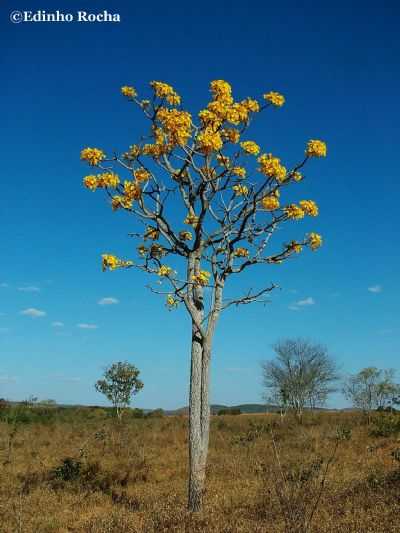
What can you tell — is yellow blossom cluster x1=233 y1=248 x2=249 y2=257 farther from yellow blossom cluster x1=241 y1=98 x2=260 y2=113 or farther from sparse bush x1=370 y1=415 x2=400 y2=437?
sparse bush x1=370 y1=415 x2=400 y2=437

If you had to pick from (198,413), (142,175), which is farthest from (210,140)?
(198,413)

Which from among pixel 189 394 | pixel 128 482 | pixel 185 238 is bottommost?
pixel 128 482

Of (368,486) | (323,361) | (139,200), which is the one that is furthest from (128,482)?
(323,361)

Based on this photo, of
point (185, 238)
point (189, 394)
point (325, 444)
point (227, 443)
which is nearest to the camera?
point (189, 394)

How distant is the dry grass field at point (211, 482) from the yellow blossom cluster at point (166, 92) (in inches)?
275

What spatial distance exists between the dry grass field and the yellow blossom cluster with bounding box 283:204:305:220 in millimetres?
4694

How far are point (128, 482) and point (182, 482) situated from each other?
1491 mm

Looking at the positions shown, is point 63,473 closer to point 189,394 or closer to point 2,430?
point 189,394

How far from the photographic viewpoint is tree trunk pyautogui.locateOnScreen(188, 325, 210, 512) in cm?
1009

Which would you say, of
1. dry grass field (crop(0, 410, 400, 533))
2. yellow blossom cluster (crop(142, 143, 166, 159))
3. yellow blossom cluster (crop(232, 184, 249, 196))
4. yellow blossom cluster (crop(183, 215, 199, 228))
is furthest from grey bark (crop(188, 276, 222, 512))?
yellow blossom cluster (crop(142, 143, 166, 159))

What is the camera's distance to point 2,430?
23281 millimetres

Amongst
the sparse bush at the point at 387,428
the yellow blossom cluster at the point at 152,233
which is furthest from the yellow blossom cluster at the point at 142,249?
the sparse bush at the point at 387,428

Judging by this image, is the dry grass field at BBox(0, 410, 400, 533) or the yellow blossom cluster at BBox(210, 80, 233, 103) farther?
the yellow blossom cluster at BBox(210, 80, 233, 103)

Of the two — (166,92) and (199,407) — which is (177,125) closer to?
→ (166,92)
